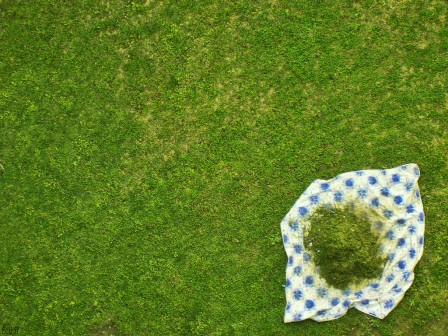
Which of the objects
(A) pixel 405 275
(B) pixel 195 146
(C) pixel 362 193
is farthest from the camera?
(B) pixel 195 146

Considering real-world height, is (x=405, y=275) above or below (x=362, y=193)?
below

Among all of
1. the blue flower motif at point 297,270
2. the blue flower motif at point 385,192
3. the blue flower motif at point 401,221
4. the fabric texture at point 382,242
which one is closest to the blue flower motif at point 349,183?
A: the fabric texture at point 382,242

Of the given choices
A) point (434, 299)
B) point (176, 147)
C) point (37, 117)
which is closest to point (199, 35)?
point (176, 147)

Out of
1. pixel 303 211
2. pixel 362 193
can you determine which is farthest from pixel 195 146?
pixel 362 193

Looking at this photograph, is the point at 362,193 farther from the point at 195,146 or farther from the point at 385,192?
the point at 195,146

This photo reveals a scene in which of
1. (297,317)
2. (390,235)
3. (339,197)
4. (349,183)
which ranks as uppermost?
(349,183)

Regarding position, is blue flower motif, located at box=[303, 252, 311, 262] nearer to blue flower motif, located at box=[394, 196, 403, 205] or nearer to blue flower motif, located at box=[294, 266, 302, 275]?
blue flower motif, located at box=[294, 266, 302, 275]

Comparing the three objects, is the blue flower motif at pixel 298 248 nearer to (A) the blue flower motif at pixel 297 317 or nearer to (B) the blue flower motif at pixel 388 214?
(A) the blue flower motif at pixel 297 317
